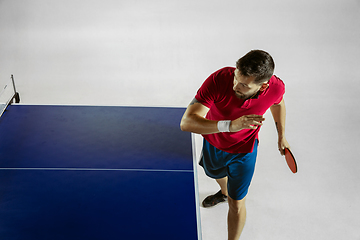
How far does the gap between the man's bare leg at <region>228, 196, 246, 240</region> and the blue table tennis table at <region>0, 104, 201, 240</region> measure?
0.33m

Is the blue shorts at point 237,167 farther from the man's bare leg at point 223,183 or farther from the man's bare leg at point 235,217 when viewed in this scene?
the man's bare leg at point 223,183

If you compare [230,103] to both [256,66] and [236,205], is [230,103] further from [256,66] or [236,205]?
[236,205]

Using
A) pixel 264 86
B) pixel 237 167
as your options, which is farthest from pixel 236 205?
pixel 264 86

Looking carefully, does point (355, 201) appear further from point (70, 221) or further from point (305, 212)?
point (70, 221)

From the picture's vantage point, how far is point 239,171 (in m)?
2.70

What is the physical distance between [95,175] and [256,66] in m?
1.50

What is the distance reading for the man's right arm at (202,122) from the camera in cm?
212

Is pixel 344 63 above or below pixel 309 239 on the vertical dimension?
above

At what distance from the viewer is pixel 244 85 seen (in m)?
2.19

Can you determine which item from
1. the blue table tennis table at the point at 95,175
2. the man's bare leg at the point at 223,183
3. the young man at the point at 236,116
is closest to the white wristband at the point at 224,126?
the young man at the point at 236,116

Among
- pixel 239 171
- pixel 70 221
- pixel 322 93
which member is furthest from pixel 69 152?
pixel 322 93

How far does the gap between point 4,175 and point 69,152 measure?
526 millimetres

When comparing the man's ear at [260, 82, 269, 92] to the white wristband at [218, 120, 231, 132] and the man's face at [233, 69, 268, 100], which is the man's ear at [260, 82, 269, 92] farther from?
the white wristband at [218, 120, 231, 132]

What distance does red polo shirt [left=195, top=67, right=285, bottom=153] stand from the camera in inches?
93.6
